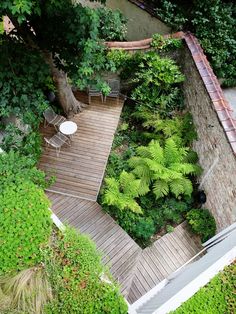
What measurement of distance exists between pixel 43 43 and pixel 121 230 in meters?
5.29

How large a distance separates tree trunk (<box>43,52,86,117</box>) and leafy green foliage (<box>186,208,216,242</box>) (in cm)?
510

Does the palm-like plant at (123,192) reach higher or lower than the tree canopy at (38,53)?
lower

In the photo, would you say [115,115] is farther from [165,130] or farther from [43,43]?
[43,43]

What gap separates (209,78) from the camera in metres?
10.3

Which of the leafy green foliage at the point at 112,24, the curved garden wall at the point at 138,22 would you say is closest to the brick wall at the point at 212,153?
the curved garden wall at the point at 138,22

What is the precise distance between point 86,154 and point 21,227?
16.7 ft

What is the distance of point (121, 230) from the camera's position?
9.38 m

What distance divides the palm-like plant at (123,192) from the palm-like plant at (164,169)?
313 mm

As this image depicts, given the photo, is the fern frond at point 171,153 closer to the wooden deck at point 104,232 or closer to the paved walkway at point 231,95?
the wooden deck at point 104,232

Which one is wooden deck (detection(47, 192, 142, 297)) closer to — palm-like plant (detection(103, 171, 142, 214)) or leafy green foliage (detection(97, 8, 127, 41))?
palm-like plant (detection(103, 171, 142, 214))

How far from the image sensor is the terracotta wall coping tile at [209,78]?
914cm

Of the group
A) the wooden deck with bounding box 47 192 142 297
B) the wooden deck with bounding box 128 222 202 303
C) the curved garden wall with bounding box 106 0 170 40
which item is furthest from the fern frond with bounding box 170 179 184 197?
the curved garden wall with bounding box 106 0 170 40

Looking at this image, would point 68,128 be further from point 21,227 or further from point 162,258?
point 21,227

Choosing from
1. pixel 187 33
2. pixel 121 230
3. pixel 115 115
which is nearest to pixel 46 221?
pixel 121 230
